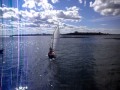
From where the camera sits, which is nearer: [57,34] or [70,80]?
[70,80]

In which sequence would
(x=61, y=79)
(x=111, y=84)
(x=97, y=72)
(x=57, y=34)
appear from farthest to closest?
1. (x=57, y=34)
2. (x=97, y=72)
3. (x=61, y=79)
4. (x=111, y=84)

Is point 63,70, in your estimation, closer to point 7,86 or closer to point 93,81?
point 93,81

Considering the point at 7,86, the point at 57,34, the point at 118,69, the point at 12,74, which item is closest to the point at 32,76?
the point at 12,74

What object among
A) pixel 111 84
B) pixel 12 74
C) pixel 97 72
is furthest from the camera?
pixel 97 72

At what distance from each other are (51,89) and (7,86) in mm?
10916

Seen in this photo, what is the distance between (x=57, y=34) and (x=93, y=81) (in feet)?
147

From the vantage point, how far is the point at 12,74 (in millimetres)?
59062

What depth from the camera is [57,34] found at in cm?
9344

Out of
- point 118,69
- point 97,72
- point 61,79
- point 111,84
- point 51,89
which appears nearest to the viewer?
point 51,89

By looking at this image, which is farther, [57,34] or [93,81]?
[57,34]

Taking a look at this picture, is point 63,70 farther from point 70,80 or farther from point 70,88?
point 70,88

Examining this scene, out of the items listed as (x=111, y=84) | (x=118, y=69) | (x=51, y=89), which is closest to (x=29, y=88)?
(x=51, y=89)

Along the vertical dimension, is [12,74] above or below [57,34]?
below

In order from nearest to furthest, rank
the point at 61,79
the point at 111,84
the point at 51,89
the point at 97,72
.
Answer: the point at 51,89, the point at 111,84, the point at 61,79, the point at 97,72
